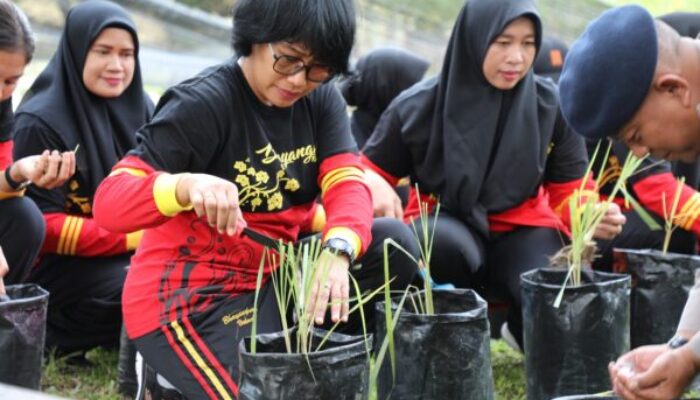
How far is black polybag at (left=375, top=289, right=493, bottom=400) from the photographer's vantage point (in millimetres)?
2904

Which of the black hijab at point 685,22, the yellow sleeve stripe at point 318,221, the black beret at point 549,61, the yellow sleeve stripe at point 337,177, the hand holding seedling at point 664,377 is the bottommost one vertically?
the yellow sleeve stripe at point 318,221

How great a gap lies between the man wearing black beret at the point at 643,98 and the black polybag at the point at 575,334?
2.98 feet

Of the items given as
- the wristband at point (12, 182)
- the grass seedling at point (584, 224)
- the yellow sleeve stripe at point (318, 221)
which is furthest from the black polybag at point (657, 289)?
the wristband at point (12, 182)

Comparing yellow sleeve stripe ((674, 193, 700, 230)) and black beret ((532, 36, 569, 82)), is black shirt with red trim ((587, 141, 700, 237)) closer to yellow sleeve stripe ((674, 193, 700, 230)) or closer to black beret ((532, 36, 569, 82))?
yellow sleeve stripe ((674, 193, 700, 230))

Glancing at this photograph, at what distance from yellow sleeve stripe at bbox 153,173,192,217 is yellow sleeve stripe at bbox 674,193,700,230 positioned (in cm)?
210

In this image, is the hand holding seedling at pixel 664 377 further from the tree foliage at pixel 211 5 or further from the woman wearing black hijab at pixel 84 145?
the tree foliage at pixel 211 5

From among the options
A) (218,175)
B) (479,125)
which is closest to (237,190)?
(218,175)

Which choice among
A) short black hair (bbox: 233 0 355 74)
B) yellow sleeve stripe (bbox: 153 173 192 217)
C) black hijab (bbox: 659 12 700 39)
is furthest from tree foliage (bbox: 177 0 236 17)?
yellow sleeve stripe (bbox: 153 173 192 217)

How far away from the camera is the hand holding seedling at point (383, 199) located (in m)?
3.73

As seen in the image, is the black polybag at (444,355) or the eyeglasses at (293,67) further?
the black polybag at (444,355)

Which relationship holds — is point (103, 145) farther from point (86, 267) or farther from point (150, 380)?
point (150, 380)

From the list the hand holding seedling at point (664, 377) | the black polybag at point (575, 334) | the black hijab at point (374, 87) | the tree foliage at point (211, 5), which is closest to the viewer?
the hand holding seedling at point (664, 377)

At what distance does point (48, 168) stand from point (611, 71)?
1.87 meters

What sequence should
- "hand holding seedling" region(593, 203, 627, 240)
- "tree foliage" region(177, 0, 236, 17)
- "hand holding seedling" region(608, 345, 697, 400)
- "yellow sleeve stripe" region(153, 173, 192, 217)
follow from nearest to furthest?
1. "hand holding seedling" region(608, 345, 697, 400)
2. "yellow sleeve stripe" region(153, 173, 192, 217)
3. "hand holding seedling" region(593, 203, 627, 240)
4. "tree foliage" region(177, 0, 236, 17)
